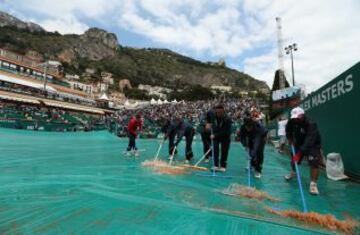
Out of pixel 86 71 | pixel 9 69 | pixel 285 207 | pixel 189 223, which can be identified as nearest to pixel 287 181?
pixel 285 207

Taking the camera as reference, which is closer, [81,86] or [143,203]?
[143,203]

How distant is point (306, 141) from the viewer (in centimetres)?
658

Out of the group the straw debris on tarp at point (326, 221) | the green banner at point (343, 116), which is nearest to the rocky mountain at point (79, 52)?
the green banner at point (343, 116)

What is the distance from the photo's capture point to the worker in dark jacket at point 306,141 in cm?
647

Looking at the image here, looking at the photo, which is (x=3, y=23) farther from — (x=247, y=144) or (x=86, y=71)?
(x=247, y=144)

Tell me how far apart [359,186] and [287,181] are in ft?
4.97

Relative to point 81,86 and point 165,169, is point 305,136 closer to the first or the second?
point 165,169

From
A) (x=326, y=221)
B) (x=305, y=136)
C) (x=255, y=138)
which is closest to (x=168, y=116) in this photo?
(x=255, y=138)

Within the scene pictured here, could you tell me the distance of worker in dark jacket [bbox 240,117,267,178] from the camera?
8203 mm

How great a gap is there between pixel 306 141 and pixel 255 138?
5.79 feet

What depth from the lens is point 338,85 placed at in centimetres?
889

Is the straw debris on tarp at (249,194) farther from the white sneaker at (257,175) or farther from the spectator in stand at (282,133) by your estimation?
the spectator in stand at (282,133)

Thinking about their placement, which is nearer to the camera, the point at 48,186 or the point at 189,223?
the point at 189,223

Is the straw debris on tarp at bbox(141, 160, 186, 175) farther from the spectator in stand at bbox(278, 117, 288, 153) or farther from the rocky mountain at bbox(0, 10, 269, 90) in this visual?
the rocky mountain at bbox(0, 10, 269, 90)
